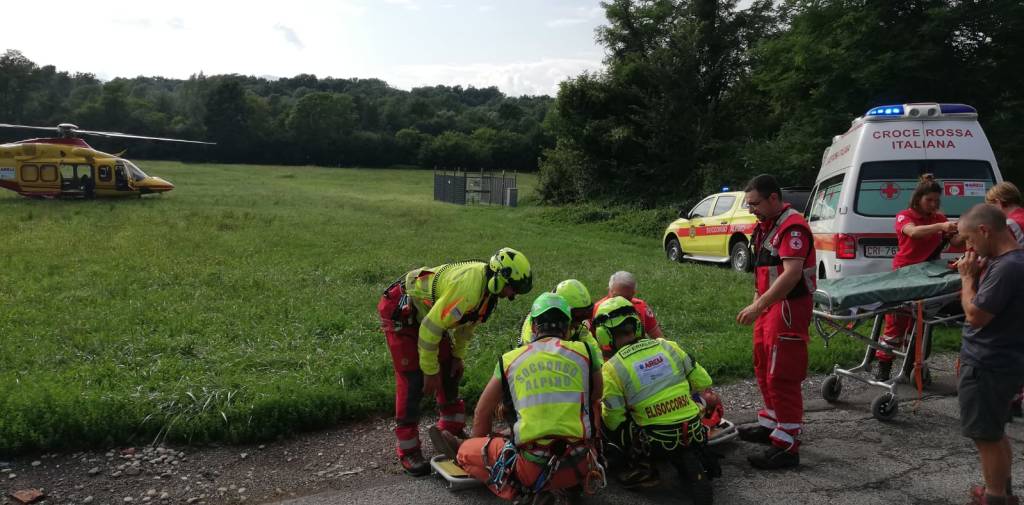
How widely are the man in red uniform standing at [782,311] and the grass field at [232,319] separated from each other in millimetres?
1976

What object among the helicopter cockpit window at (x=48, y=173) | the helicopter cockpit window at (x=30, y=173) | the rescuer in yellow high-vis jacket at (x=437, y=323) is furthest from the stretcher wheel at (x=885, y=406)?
the helicopter cockpit window at (x=30, y=173)

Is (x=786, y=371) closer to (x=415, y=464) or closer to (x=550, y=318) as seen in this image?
(x=550, y=318)

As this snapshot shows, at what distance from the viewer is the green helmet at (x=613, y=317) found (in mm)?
4480

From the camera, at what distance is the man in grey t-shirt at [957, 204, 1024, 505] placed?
12.4 ft

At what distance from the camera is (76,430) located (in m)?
5.00

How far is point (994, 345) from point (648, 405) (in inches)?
76.2

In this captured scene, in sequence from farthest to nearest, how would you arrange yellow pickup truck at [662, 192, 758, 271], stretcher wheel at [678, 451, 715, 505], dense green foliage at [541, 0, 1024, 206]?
dense green foliage at [541, 0, 1024, 206]
yellow pickup truck at [662, 192, 758, 271]
stretcher wheel at [678, 451, 715, 505]

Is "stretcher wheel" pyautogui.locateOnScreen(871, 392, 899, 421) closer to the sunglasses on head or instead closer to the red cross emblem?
the sunglasses on head

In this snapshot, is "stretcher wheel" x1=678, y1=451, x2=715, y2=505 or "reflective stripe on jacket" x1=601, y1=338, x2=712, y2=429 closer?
"stretcher wheel" x1=678, y1=451, x2=715, y2=505

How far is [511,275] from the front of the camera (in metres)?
4.41

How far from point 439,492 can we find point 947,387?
4.96 m

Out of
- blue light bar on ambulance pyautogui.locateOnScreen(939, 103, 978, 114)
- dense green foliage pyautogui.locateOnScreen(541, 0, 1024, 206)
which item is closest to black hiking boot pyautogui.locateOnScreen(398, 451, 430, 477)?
blue light bar on ambulance pyautogui.locateOnScreen(939, 103, 978, 114)

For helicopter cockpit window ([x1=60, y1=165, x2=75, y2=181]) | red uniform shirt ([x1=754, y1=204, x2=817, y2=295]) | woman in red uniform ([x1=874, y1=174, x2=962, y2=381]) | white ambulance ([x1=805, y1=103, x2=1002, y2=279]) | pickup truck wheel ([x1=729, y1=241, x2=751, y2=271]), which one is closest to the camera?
red uniform shirt ([x1=754, y1=204, x2=817, y2=295])

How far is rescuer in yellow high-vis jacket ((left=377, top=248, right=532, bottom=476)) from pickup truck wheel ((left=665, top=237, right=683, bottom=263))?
38.3 feet
